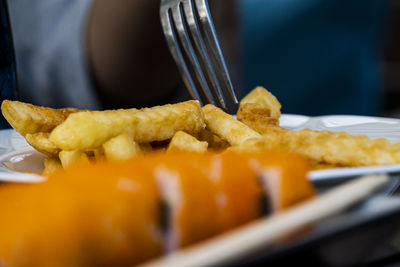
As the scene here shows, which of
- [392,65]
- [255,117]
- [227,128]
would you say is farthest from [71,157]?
[392,65]

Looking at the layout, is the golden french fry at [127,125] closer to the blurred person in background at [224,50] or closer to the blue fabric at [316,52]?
the blurred person in background at [224,50]

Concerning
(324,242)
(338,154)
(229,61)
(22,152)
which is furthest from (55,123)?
(229,61)

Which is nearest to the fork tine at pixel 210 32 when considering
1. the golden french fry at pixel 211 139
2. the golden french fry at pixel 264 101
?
the golden french fry at pixel 264 101

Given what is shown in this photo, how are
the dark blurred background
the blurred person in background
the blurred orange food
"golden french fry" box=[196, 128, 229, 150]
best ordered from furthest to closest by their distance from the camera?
the dark blurred background → the blurred person in background → "golden french fry" box=[196, 128, 229, 150] → the blurred orange food

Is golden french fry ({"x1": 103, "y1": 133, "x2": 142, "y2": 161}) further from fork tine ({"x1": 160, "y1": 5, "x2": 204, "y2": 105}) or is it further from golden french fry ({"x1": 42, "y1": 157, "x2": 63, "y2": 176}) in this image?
fork tine ({"x1": 160, "y1": 5, "x2": 204, "y2": 105})

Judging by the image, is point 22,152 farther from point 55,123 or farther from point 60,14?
point 60,14

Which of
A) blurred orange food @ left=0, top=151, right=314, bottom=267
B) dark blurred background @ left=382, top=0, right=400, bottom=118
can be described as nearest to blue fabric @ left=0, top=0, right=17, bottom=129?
blurred orange food @ left=0, top=151, right=314, bottom=267

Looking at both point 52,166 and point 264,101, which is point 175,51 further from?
point 52,166
